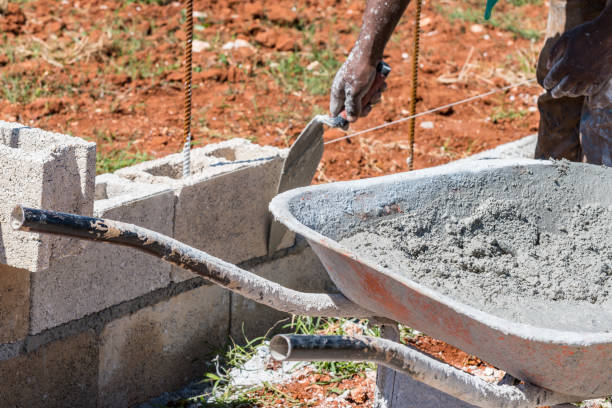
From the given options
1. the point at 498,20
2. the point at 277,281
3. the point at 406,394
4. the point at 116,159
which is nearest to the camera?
the point at 406,394

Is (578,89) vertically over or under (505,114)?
over

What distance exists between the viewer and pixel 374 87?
284 centimetres

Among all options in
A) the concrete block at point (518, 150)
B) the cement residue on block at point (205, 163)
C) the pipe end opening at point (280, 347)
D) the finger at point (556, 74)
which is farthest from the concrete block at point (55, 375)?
the concrete block at point (518, 150)

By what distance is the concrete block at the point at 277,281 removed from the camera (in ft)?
11.5

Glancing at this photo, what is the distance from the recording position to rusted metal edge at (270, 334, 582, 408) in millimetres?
1614

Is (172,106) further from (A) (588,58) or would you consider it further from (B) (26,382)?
(A) (588,58)

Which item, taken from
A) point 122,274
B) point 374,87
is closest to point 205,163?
point 122,274

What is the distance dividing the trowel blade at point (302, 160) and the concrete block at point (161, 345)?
1.37ft

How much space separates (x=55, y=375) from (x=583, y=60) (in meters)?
2.05

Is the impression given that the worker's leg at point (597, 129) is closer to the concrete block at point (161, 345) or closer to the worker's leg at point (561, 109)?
the worker's leg at point (561, 109)

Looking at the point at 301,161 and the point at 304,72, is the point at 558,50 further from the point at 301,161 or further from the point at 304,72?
the point at 304,72

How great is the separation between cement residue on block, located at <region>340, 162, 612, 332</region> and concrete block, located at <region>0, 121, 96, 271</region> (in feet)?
2.66

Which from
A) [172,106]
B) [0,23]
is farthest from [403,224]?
[0,23]

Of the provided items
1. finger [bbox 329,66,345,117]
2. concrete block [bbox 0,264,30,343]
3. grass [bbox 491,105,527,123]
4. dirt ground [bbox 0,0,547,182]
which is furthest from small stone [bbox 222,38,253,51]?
concrete block [bbox 0,264,30,343]
